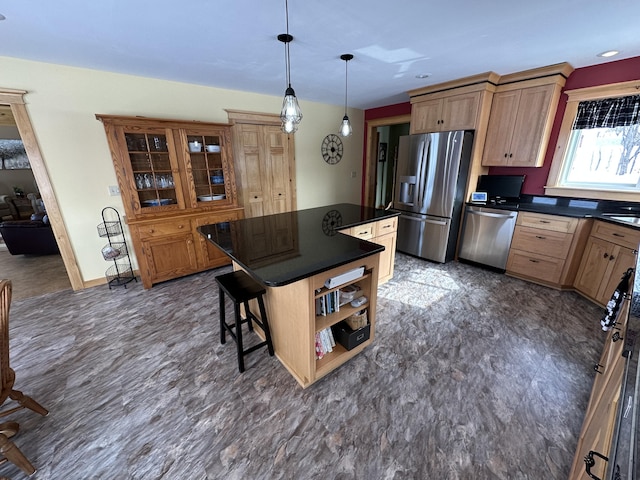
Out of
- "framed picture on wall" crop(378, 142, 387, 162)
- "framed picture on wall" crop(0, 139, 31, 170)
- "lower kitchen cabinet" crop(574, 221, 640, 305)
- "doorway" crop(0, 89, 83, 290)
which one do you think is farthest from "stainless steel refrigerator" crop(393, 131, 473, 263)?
"framed picture on wall" crop(0, 139, 31, 170)

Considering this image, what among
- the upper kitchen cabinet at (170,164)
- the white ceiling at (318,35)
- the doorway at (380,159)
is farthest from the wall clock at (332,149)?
the upper kitchen cabinet at (170,164)

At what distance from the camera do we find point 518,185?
3.37 m

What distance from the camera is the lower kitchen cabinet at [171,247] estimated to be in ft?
9.64

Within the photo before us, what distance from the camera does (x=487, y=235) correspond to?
134 inches

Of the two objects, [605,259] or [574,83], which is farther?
[574,83]

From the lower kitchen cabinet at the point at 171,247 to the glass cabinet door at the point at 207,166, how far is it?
305 mm

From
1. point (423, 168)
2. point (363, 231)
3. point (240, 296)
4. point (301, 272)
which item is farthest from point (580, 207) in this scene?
point (240, 296)

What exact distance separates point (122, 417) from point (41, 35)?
2.85 metres

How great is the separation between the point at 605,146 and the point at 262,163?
14.3 feet

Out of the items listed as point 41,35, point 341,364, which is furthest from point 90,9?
point 341,364

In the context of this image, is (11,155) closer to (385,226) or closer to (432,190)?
(385,226)

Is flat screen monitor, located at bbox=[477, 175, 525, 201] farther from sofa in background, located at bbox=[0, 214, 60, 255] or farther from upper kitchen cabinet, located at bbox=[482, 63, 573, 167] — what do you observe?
sofa in background, located at bbox=[0, 214, 60, 255]

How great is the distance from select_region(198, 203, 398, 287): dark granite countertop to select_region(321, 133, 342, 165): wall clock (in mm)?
2497

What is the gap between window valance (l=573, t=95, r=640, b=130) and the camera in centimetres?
262
